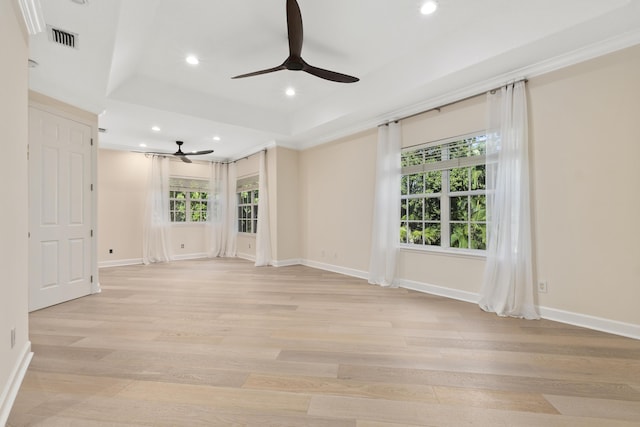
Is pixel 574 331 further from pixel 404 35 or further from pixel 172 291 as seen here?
pixel 172 291

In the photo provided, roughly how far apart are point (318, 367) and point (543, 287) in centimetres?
264

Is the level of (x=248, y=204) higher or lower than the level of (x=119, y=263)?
higher

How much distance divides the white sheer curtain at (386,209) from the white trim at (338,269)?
0.39 metres

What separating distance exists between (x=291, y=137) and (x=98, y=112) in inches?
123

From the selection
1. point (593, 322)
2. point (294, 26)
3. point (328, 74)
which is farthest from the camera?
point (328, 74)

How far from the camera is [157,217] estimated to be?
6777 millimetres

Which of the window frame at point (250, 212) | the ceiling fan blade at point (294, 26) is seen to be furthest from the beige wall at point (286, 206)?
the ceiling fan blade at point (294, 26)

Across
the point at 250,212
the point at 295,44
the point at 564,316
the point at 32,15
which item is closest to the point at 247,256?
the point at 250,212

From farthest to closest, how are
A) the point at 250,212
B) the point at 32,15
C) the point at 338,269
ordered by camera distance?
the point at 250,212
the point at 338,269
the point at 32,15

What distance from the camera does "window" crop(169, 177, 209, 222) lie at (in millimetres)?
7367

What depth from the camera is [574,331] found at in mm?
2635

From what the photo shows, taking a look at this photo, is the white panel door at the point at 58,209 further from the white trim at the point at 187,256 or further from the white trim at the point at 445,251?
the white trim at the point at 445,251

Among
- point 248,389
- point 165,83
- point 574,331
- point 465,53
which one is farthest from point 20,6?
point 574,331

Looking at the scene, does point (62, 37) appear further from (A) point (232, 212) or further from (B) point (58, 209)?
(A) point (232, 212)
